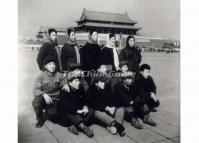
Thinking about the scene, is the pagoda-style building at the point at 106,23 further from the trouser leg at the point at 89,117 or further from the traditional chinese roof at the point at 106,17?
the trouser leg at the point at 89,117

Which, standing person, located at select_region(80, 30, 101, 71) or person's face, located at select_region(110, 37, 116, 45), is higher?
person's face, located at select_region(110, 37, 116, 45)

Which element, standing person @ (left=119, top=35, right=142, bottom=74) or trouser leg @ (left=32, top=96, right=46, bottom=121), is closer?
trouser leg @ (left=32, top=96, right=46, bottom=121)

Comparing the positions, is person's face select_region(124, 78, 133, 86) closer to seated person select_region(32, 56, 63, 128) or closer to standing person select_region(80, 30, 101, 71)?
standing person select_region(80, 30, 101, 71)

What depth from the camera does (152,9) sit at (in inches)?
96.9

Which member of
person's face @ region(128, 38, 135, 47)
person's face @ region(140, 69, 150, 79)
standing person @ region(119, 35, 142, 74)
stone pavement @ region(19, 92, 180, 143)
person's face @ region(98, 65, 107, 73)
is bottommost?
stone pavement @ region(19, 92, 180, 143)

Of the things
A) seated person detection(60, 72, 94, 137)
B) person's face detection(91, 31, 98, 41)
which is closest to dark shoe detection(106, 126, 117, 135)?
seated person detection(60, 72, 94, 137)

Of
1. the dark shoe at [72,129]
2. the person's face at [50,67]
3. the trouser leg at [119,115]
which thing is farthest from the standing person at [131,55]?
the dark shoe at [72,129]

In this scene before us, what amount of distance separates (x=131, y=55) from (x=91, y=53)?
0.37 meters

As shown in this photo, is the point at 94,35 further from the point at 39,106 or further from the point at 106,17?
the point at 39,106

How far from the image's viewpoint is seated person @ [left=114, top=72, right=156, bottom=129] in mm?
2320

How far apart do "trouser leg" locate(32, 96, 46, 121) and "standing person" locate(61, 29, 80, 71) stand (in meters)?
0.29

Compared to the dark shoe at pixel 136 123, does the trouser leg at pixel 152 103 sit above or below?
above

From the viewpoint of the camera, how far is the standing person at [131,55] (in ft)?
7.64
